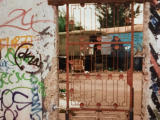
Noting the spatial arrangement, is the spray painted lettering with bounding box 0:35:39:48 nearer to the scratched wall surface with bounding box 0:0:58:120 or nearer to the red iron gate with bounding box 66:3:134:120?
the scratched wall surface with bounding box 0:0:58:120

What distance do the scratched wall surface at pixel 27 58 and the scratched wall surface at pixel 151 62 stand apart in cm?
192

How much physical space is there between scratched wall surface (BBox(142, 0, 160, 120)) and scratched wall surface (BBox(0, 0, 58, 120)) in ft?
6.29

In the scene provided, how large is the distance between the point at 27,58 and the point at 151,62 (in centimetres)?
263

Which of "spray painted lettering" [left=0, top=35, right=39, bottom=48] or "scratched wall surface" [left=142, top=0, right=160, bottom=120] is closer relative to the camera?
"scratched wall surface" [left=142, top=0, right=160, bottom=120]

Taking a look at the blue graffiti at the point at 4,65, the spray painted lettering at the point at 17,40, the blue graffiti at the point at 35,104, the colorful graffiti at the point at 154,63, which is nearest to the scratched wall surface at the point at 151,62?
the colorful graffiti at the point at 154,63

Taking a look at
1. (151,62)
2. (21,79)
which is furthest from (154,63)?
(21,79)

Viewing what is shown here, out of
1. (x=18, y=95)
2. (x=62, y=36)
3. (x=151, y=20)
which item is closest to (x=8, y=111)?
(x=18, y=95)

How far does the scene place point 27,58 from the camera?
328 centimetres

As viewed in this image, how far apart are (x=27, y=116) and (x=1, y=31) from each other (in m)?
1.96

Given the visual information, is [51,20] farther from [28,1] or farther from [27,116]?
[27,116]

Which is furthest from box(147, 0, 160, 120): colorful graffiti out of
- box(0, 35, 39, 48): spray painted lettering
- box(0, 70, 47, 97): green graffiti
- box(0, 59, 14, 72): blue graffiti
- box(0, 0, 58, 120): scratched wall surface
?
box(0, 59, 14, 72): blue graffiti

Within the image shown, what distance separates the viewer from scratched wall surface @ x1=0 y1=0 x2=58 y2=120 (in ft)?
10.6

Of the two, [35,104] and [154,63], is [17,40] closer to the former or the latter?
[35,104]

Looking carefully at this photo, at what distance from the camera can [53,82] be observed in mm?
3295
